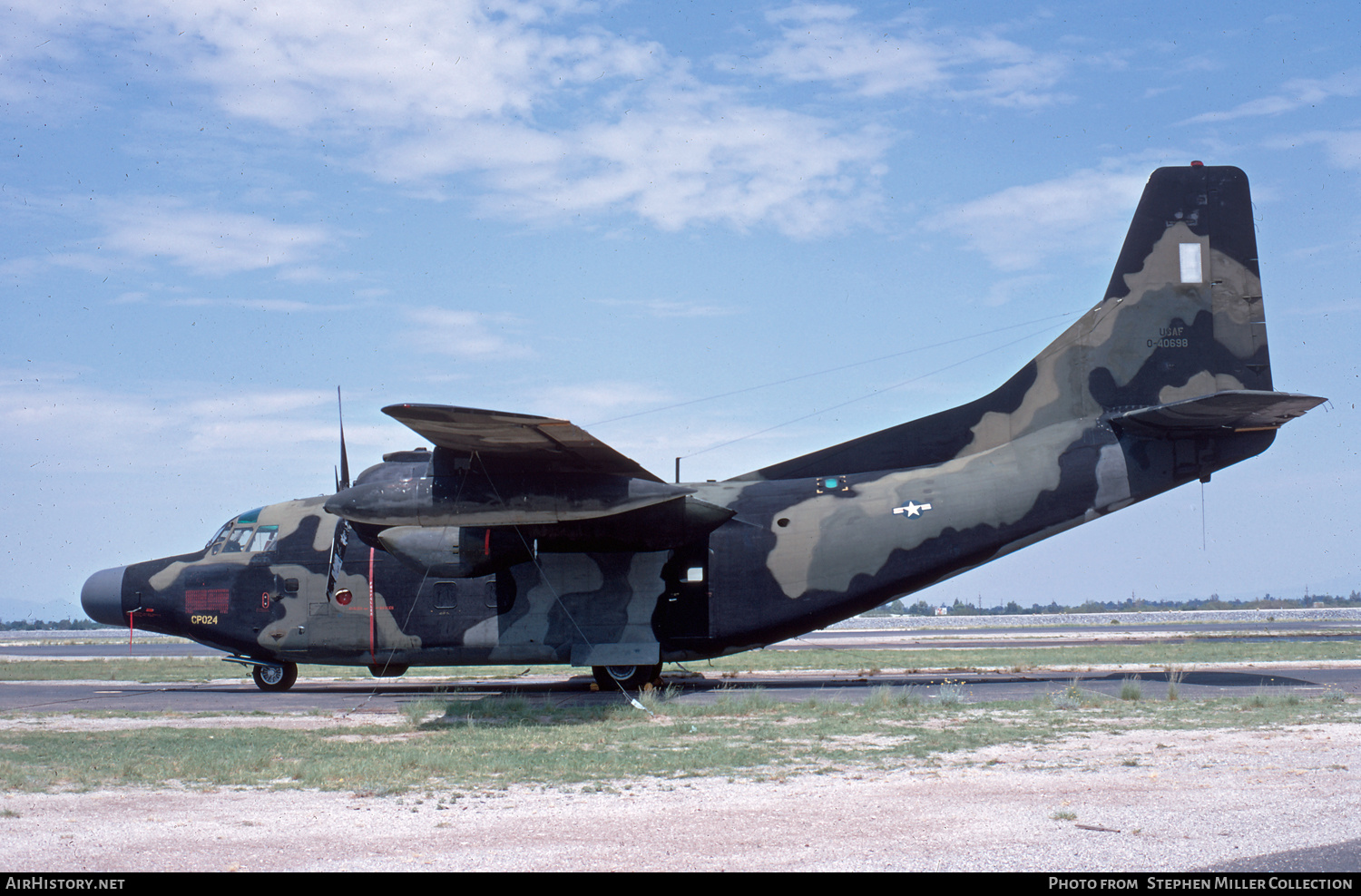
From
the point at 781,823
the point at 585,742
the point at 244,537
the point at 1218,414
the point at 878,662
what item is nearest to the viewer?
the point at 781,823

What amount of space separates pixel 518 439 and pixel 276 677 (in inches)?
392

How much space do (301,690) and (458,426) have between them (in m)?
10.5

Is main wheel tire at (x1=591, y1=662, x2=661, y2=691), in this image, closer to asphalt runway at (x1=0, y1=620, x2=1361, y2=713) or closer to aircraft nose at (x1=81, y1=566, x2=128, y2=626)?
asphalt runway at (x1=0, y1=620, x2=1361, y2=713)

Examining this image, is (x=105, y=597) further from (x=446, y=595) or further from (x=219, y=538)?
(x=446, y=595)

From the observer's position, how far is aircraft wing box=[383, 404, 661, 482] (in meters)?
14.0

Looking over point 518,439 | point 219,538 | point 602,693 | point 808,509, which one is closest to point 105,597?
point 219,538

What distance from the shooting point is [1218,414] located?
56.3 ft

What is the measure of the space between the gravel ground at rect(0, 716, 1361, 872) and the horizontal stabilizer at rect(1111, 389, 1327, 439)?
285 inches

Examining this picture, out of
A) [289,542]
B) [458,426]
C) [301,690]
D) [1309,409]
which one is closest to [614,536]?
[458,426]

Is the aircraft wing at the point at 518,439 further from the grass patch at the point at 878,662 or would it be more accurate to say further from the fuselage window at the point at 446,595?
the grass patch at the point at 878,662

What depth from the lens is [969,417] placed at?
1952 centimetres

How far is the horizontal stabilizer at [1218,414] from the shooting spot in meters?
16.3

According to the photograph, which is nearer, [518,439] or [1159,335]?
[518,439]

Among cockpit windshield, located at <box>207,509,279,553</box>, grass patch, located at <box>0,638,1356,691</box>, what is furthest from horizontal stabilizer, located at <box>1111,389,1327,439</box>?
cockpit windshield, located at <box>207,509,279,553</box>
